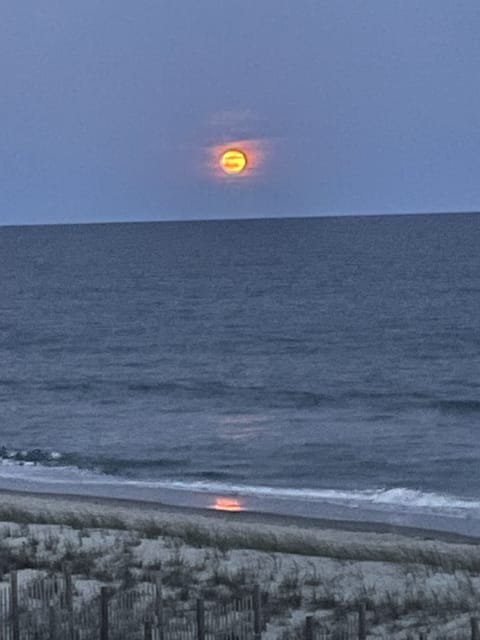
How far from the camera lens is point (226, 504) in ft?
80.6

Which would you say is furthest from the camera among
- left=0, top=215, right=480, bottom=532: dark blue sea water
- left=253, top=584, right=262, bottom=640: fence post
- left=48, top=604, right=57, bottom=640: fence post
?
left=0, top=215, right=480, bottom=532: dark blue sea water

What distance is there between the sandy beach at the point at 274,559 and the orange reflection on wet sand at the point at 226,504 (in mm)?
1490

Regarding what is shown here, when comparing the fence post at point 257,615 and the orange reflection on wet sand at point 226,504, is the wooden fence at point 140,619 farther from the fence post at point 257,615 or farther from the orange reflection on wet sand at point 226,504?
the orange reflection on wet sand at point 226,504

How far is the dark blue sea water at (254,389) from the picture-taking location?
90.3 feet

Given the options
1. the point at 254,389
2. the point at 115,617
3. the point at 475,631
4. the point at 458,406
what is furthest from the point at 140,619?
the point at 254,389

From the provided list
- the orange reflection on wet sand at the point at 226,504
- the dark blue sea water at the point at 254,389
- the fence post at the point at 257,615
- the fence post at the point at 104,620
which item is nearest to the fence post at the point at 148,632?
the fence post at the point at 104,620

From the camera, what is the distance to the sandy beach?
548 inches

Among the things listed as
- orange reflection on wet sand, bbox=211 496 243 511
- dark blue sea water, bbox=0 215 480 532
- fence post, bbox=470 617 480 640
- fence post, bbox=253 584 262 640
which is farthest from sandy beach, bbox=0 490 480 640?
dark blue sea water, bbox=0 215 480 532

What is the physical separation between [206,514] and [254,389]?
19.1m

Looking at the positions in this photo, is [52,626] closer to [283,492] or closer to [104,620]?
[104,620]

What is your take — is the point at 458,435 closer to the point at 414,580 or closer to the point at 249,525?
the point at 249,525

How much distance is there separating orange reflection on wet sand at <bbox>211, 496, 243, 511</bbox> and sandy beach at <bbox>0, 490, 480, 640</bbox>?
1.49 metres

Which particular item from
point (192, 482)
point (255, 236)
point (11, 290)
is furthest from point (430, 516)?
point (255, 236)

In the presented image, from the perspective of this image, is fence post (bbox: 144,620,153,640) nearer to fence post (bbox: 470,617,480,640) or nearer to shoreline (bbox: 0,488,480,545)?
fence post (bbox: 470,617,480,640)
